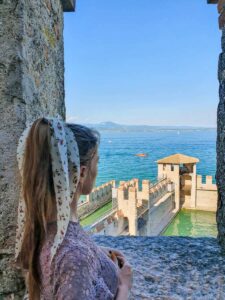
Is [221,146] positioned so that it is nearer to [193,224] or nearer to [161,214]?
[161,214]

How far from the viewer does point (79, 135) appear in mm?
725

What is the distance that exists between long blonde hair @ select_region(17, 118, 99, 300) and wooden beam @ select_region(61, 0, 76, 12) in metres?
1.02

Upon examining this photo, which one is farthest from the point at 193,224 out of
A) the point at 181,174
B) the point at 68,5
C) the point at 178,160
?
the point at 68,5

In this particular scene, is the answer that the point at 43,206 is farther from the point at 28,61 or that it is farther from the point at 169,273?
the point at 169,273

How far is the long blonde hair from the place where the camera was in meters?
0.64

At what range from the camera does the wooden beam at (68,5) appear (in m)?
1.49

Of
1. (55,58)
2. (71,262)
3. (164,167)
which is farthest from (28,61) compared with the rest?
(164,167)

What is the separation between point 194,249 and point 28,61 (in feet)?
3.88

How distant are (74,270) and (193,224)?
18165mm

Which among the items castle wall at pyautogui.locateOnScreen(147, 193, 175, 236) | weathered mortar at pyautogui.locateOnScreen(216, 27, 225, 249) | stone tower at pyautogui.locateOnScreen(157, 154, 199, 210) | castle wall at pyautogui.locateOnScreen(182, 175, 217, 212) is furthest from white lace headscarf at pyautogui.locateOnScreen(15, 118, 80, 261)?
castle wall at pyautogui.locateOnScreen(182, 175, 217, 212)

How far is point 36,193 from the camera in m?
0.65

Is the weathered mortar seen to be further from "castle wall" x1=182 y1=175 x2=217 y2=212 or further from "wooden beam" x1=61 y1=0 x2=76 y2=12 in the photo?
"castle wall" x1=182 y1=175 x2=217 y2=212

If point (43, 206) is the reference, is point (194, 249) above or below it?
below

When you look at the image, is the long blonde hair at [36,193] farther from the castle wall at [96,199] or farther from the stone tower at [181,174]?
the stone tower at [181,174]
